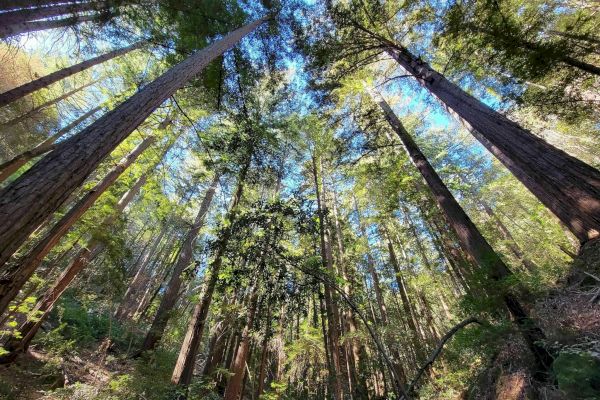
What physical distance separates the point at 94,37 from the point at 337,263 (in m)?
11.6

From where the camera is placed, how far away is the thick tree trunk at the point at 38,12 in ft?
16.9

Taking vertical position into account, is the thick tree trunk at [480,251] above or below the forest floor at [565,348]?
above

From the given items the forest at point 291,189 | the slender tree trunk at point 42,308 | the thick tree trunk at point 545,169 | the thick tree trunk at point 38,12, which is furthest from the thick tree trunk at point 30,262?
the thick tree trunk at point 545,169

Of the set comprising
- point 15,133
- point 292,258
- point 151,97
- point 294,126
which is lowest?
point 292,258

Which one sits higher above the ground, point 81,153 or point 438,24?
point 438,24

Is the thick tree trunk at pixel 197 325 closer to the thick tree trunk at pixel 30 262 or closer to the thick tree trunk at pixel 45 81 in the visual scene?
the thick tree trunk at pixel 30 262

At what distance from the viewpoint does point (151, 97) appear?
3.76m

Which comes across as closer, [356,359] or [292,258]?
[292,258]

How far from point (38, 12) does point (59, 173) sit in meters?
5.79

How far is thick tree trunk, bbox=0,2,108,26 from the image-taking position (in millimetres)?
5164

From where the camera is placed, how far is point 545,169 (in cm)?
372

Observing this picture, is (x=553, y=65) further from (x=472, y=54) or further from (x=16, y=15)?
(x=16, y=15)

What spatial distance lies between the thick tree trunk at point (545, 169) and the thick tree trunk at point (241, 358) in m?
5.39

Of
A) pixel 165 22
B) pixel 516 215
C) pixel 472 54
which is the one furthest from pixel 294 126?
pixel 516 215
